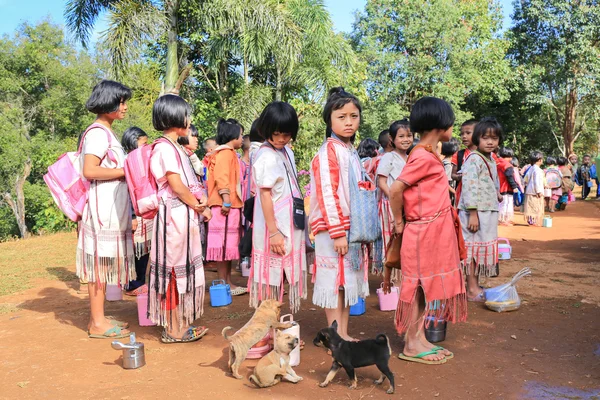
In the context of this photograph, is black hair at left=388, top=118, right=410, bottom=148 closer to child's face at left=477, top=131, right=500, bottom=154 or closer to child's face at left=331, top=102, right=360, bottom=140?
child's face at left=477, top=131, right=500, bottom=154

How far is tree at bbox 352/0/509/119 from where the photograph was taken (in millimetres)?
26859

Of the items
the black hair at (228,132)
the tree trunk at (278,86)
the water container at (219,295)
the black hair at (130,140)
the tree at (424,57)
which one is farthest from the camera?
the tree at (424,57)

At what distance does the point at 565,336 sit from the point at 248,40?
41.8 ft

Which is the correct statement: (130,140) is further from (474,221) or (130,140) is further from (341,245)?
(474,221)

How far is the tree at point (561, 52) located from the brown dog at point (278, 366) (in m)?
24.7

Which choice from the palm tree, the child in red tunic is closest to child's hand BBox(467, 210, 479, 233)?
the child in red tunic

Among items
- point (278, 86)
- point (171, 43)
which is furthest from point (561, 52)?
point (171, 43)

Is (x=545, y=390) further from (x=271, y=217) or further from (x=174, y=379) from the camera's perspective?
(x=174, y=379)

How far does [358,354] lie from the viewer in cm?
308

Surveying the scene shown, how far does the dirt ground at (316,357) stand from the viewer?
126 inches

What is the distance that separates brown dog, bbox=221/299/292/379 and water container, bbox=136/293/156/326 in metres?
1.42

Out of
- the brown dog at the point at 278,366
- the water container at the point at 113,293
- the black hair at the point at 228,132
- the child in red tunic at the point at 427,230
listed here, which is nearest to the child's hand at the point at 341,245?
the child in red tunic at the point at 427,230

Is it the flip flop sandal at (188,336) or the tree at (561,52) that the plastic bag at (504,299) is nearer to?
the flip flop sandal at (188,336)

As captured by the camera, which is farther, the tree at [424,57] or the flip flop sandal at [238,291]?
the tree at [424,57]
